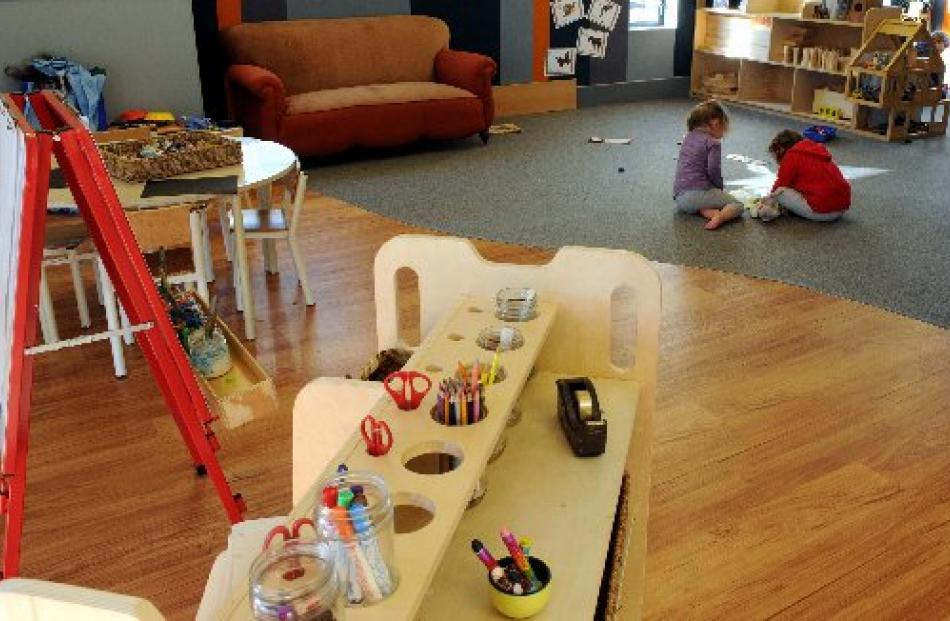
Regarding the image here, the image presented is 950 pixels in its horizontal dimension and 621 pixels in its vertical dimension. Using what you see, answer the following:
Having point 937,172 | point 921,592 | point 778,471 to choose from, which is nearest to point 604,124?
point 937,172

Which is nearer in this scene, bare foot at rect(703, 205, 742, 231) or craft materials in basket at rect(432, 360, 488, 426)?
craft materials in basket at rect(432, 360, 488, 426)

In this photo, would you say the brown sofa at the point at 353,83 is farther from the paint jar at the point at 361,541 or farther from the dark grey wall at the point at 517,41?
the paint jar at the point at 361,541

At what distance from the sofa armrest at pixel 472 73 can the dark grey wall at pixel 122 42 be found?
1.90 m

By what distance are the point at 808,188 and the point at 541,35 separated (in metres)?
3.67

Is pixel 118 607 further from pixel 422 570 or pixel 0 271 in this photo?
pixel 0 271

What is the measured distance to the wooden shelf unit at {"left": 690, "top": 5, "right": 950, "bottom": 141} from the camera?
6625 millimetres

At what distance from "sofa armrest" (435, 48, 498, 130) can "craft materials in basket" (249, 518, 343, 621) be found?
581 cm

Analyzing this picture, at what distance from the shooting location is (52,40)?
5172 mm

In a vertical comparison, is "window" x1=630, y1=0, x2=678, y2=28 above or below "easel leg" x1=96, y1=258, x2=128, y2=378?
above

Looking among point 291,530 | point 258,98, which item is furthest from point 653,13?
point 291,530

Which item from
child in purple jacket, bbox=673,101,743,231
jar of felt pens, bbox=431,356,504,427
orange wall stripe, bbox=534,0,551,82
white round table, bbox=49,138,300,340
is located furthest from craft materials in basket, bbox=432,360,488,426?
orange wall stripe, bbox=534,0,551,82

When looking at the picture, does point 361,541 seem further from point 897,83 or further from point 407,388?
point 897,83

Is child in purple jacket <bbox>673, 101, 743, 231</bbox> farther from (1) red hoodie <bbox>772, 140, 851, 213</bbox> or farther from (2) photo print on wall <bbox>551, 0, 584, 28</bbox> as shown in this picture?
(2) photo print on wall <bbox>551, 0, 584, 28</bbox>

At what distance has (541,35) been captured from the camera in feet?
25.4
